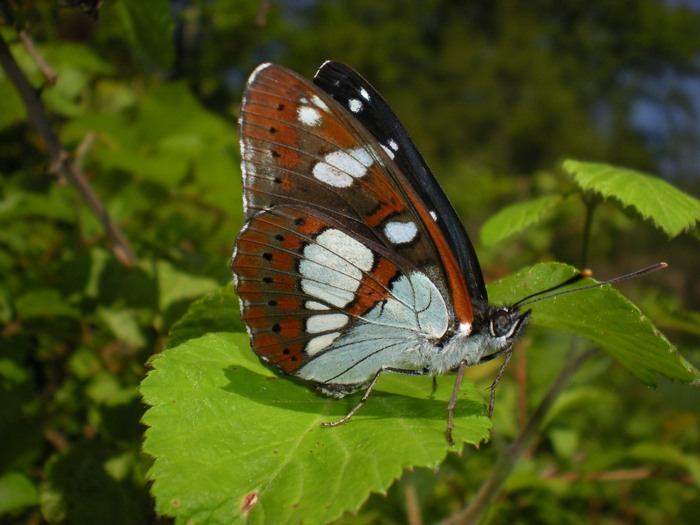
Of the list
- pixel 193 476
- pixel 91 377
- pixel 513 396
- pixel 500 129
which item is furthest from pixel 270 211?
pixel 500 129

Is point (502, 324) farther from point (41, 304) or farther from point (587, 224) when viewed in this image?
point (41, 304)

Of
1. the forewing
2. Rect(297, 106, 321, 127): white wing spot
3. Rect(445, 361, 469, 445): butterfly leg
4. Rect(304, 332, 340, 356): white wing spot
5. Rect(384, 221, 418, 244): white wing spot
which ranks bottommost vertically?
Rect(304, 332, 340, 356): white wing spot

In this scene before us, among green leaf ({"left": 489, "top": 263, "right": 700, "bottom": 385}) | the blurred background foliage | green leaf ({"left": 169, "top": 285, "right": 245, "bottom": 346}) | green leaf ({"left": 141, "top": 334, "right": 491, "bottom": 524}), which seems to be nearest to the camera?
green leaf ({"left": 141, "top": 334, "right": 491, "bottom": 524})

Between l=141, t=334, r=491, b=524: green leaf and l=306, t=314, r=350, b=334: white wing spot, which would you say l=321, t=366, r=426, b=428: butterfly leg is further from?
l=306, t=314, r=350, b=334: white wing spot

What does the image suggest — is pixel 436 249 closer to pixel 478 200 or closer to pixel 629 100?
pixel 478 200

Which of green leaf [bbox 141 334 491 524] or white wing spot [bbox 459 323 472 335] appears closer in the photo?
green leaf [bbox 141 334 491 524]

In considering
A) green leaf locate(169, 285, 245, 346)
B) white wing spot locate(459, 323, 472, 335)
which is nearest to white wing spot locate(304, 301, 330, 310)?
green leaf locate(169, 285, 245, 346)

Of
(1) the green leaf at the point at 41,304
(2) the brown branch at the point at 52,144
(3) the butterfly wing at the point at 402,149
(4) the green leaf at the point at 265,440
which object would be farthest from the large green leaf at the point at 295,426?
(1) the green leaf at the point at 41,304
